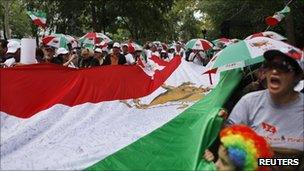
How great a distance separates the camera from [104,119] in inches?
214

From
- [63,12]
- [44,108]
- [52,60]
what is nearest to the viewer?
[44,108]

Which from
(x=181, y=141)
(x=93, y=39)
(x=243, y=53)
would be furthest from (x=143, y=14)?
(x=181, y=141)

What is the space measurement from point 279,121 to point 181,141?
3.04 feet

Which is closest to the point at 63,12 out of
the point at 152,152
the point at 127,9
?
the point at 127,9

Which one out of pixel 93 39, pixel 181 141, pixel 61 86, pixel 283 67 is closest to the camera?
pixel 283 67

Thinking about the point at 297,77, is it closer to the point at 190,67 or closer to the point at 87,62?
the point at 190,67

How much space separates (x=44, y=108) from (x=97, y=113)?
55 cm

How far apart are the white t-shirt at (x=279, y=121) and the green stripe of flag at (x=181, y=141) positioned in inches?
11.8

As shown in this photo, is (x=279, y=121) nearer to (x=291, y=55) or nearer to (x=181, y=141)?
(x=291, y=55)

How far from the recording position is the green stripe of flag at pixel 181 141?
4.22 metres

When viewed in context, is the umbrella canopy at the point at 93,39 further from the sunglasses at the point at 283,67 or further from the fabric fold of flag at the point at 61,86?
the sunglasses at the point at 283,67

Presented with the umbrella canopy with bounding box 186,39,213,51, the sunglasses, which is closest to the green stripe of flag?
the sunglasses

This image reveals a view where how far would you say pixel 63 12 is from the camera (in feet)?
110

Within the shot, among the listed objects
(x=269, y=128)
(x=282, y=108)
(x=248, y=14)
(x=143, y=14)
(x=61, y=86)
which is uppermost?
(x=282, y=108)
